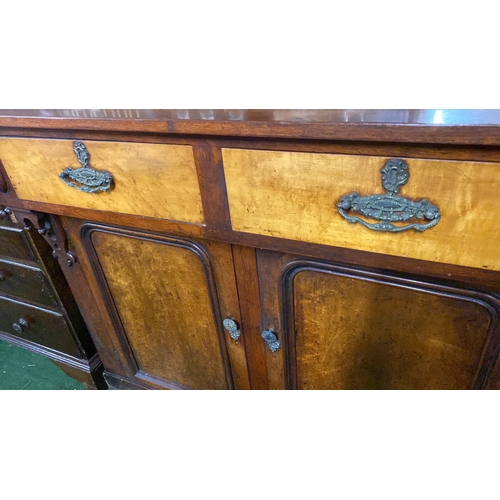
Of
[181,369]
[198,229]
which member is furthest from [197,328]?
[198,229]

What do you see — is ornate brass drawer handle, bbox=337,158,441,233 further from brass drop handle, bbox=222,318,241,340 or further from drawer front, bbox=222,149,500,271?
brass drop handle, bbox=222,318,241,340

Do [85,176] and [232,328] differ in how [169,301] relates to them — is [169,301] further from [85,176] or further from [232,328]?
[85,176]

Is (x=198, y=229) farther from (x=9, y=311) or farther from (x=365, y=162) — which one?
(x=9, y=311)

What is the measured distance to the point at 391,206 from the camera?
47 centimetres

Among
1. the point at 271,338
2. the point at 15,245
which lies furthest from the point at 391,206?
the point at 15,245

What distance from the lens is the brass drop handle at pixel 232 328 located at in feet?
2.43

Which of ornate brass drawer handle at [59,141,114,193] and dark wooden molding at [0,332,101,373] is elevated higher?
ornate brass drawer handle at [59,141,114,193]

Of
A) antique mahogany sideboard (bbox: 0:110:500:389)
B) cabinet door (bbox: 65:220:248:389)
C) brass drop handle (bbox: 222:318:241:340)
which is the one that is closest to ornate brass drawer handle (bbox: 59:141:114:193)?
antique mahogany sideboard (bbox: 0:110:500:389)

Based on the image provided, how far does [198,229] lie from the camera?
24.4 inches

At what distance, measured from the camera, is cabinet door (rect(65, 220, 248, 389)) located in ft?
2.35

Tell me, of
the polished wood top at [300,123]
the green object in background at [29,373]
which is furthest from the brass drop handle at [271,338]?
the green object in background at [29,373]

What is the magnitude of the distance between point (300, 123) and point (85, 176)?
39cm

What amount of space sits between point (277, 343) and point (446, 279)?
12.8 inches

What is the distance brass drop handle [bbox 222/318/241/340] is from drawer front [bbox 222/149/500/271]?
23 centimetres
